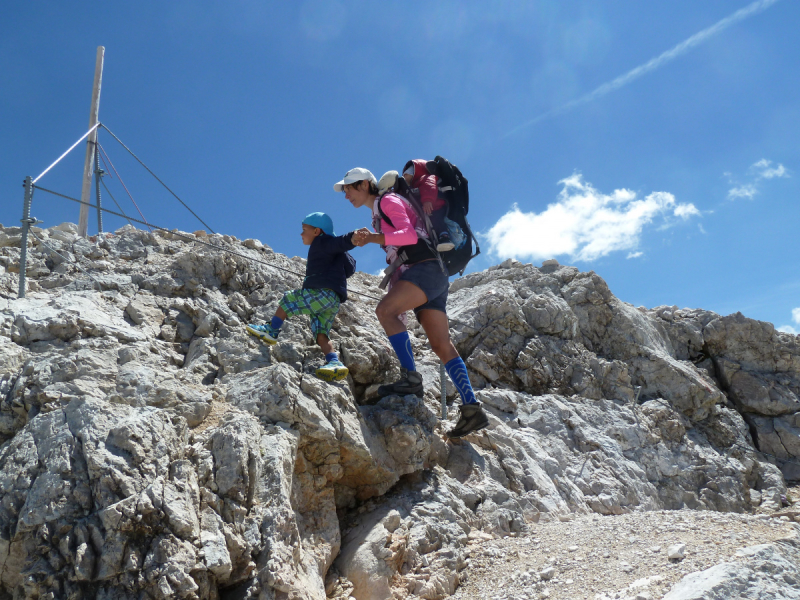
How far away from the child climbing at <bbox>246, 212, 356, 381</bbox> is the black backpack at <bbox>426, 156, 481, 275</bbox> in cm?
114

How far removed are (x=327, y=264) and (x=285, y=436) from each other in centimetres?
221

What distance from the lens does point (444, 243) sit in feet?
18.0

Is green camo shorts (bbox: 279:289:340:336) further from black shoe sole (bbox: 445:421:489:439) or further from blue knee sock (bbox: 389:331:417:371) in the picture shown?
A: black shoe sole (bbox: 445:421:489:439)

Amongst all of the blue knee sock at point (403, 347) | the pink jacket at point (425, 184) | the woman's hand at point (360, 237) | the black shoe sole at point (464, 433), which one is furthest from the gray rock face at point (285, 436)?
the pink jacket at point (425, 184)

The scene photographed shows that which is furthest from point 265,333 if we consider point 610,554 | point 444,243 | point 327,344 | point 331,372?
point 610,554

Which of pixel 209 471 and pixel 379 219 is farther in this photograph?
pixel 379 219

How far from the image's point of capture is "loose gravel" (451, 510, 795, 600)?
12.4ft

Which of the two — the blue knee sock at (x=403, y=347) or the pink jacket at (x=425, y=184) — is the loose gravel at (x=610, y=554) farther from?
the pink jacket at (x=425, y=184)

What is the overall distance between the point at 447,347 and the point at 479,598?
250 cm

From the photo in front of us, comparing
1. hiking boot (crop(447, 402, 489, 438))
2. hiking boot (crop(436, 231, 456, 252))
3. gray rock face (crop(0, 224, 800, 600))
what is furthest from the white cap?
hiking boot (crop(447, 402, 489, 438))

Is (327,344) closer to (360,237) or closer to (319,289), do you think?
(319,289)

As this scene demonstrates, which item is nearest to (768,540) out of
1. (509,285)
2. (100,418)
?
(100,418)

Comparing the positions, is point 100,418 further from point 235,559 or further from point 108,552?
point 235,559

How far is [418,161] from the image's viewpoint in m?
5.91
